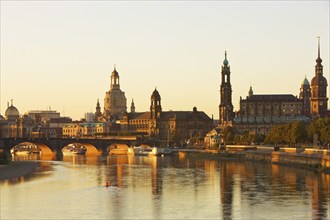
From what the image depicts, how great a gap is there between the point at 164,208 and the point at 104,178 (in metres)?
35.4

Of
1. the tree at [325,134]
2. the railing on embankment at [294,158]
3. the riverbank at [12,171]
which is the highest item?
the tree at [325,134]

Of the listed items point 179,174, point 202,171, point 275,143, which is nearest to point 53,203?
point 179,174

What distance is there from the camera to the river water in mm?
65062

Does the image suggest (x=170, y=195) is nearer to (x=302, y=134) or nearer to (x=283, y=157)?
(x=283, y=157)

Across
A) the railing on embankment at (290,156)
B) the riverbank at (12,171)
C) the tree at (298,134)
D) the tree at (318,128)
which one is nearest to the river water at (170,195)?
the riverbank at (12,171)

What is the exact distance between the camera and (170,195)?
79.7 metres

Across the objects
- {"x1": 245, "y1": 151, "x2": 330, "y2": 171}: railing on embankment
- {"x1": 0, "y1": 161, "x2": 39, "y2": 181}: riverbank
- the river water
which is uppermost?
{"x1": 245, "y1": 151, "x2": 330, "y2": 171}: railing on embankment

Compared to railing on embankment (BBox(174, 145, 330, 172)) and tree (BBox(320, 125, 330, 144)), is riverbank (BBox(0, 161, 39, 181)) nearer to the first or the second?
railing on embankment (BBox(174, 145, 330, 172))

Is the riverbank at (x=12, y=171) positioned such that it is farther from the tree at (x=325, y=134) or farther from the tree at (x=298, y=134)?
the tree at (x=298, y=134)

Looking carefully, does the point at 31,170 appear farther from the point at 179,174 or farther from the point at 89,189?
the point at 89,189

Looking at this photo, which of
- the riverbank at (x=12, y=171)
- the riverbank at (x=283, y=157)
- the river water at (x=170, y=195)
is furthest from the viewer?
the riverbank at (x=283, y=157)

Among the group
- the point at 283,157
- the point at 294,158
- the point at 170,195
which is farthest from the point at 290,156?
the point at 170,195

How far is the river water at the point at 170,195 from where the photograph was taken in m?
65.1

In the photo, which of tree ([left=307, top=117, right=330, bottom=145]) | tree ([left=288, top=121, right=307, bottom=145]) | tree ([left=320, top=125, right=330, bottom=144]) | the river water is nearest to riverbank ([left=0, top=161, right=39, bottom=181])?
the river water
